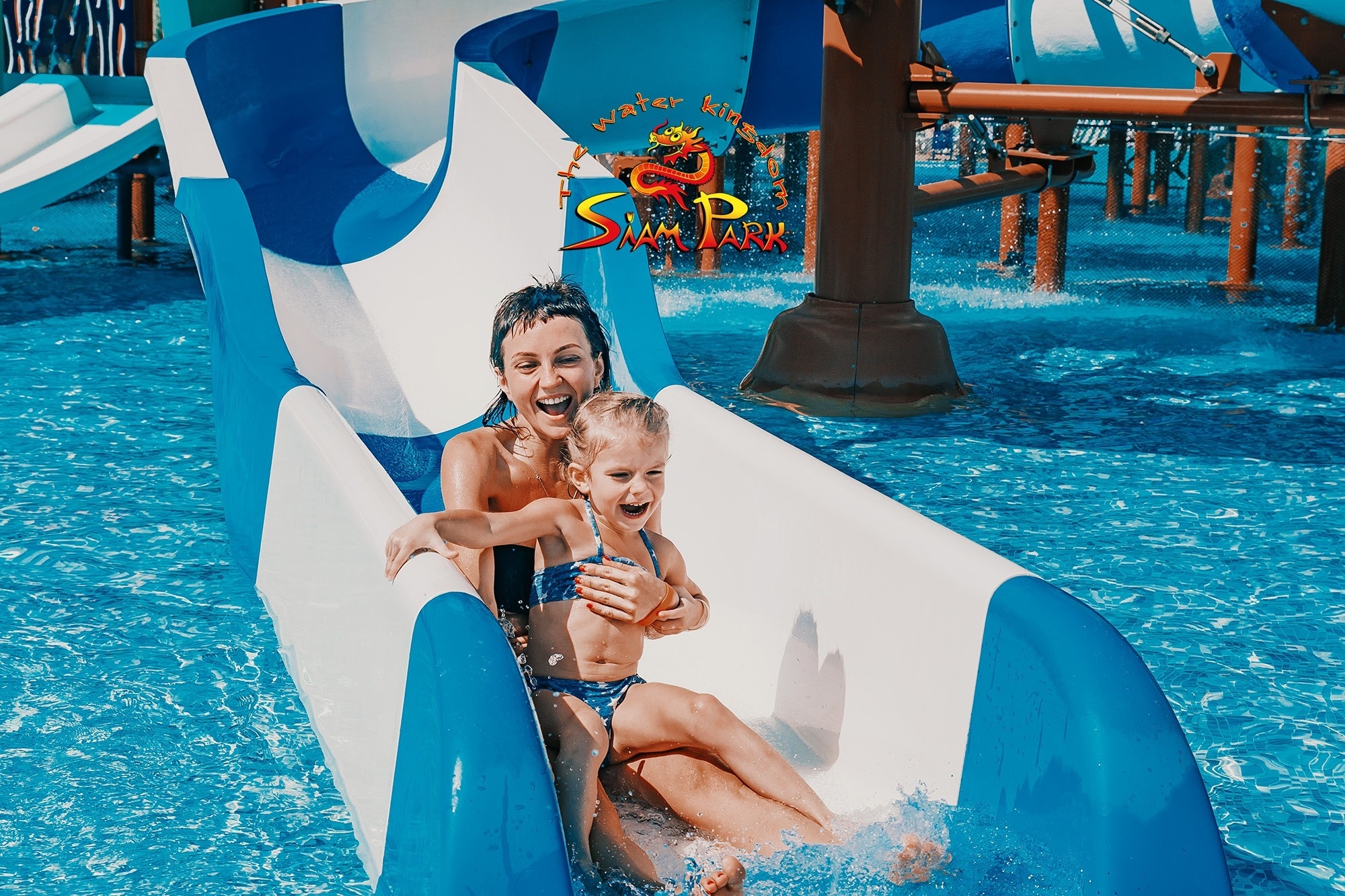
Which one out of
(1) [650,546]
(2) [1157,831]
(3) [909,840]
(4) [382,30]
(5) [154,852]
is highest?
(4) [382,30]

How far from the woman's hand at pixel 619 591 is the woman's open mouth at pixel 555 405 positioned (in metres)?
0.39

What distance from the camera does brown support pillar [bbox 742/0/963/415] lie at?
4.47 meters

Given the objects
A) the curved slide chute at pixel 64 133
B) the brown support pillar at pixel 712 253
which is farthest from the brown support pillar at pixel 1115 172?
the curved slide chute at pixel 64 133

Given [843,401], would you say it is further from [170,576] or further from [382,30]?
[170,576]

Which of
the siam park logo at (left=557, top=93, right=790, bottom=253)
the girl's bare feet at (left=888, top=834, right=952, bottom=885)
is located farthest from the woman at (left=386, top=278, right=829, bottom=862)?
the siam park logo at (left=557, top=93, right=790, bottom=253)

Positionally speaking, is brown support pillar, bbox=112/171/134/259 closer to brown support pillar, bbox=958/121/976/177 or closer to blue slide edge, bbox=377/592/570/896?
blue slide edge, bbox=377/592/570/896

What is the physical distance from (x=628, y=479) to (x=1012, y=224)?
6375mm

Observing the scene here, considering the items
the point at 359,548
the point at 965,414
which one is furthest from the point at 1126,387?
the point at 359,548

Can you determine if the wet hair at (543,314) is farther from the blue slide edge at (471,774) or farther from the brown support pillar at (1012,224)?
the brown support pillar at (1012,224)

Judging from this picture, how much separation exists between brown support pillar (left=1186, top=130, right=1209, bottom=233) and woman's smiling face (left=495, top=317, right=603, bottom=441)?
811 cm

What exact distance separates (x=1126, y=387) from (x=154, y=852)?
3.91 metres

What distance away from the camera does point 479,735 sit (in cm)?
139

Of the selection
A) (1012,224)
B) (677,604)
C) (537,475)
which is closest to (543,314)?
(537,475)

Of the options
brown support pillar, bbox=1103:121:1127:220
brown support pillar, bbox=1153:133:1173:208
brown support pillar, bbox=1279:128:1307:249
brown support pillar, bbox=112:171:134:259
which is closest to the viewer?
brown support pillar, bbox=112:171:134:259
